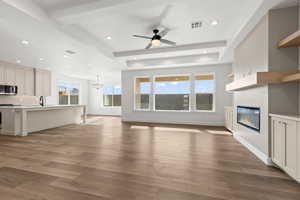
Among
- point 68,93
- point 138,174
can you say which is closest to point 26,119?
point 138,174

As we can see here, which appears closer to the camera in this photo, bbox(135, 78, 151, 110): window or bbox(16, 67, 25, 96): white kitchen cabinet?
bbox(16, 67, 25, 96): white kitchen cabinet

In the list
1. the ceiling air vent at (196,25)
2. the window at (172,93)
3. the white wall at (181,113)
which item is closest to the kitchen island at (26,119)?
the white wall at (181,113)

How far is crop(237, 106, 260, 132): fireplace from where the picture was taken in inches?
113

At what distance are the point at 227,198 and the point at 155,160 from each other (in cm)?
127

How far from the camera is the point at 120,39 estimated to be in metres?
4.35

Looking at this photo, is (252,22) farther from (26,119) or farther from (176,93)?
(26,119)

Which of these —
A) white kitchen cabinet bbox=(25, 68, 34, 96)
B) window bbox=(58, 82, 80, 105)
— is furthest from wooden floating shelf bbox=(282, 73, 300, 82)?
window bbox=(58, 82, 80, 105)

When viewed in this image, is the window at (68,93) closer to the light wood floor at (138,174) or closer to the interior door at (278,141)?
the light wood floor at (138,174)

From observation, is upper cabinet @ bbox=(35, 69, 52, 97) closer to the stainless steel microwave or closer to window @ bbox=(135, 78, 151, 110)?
Result: the stainless steel microwave

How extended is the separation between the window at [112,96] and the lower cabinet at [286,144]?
31.4 feet

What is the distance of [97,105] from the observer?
1115cm

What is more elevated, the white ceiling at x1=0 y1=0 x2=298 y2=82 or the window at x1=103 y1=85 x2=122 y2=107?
the white ceiling at x1=0 y1=0 x2=298 y2=82

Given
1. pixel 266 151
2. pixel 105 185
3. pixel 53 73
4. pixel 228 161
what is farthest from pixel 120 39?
pixel 53 73

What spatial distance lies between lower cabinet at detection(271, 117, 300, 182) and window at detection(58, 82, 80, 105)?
10679mm
